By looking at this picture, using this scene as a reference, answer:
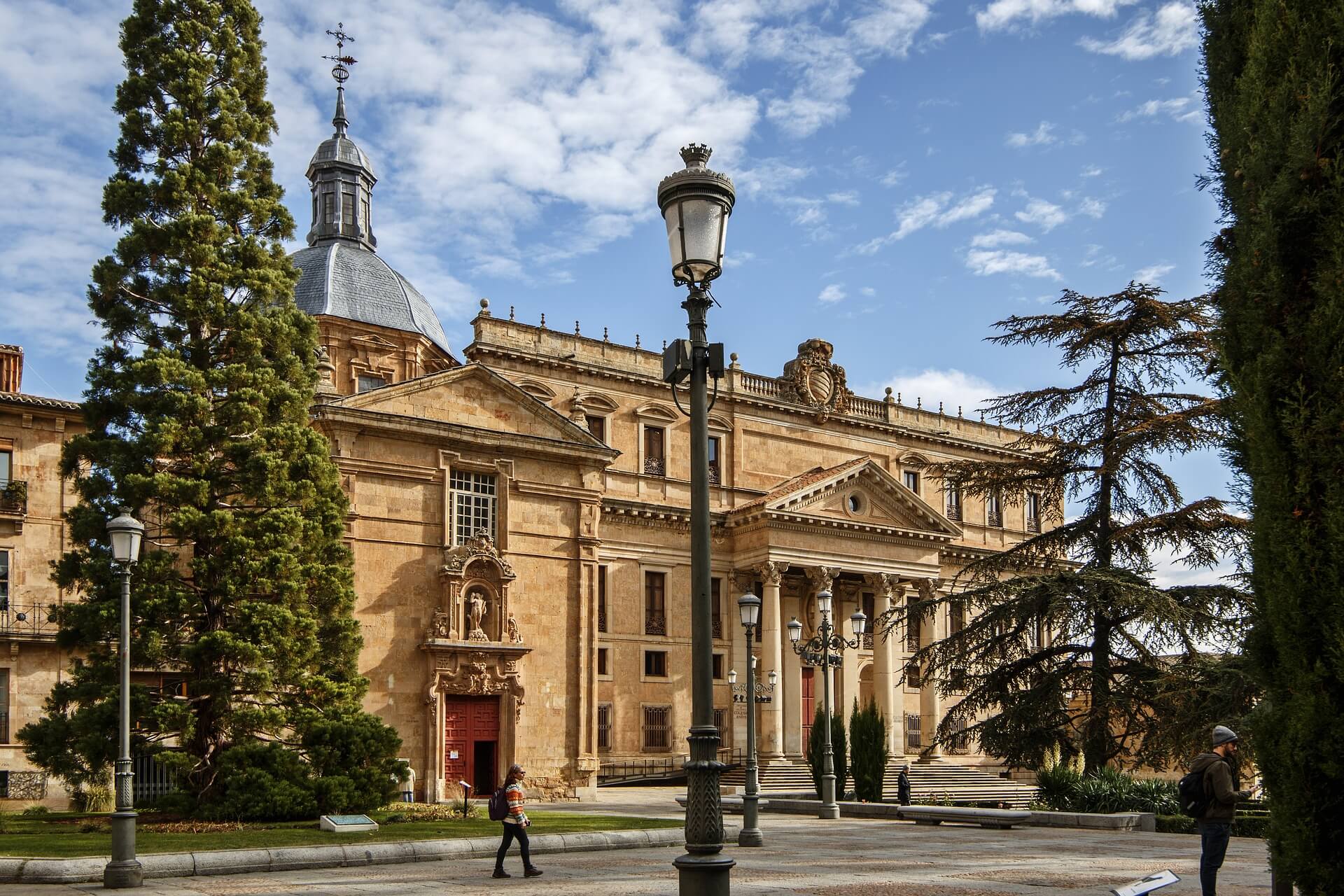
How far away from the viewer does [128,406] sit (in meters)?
24.1

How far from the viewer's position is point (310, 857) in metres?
16.9

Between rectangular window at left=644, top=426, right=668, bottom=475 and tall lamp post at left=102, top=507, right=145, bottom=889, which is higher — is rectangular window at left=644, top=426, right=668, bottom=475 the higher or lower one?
the higher one

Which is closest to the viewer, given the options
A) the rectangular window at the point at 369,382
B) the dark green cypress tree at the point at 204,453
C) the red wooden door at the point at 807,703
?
the dark green cypress tree at the point at 204,453

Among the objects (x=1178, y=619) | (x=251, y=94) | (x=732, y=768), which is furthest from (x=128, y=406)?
(x=732, y=768)

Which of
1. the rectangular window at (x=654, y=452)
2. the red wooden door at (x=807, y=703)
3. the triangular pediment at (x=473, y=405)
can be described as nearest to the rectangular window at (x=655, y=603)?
the rectangular window at (x=654, y=452)

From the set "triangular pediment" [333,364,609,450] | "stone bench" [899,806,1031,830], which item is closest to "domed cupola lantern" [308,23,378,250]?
"triangular pediment" [333,364,609,450]

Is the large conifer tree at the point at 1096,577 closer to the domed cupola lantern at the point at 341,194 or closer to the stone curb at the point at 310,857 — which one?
the stone curb at the point at 310,857

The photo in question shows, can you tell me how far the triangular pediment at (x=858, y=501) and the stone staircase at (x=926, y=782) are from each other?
8901 mm

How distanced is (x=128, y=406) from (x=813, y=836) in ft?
51.0

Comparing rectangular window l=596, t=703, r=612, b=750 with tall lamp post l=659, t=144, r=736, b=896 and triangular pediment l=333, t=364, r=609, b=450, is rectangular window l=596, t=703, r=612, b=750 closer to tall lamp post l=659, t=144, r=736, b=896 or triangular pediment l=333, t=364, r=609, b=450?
triangular pediment l=333, t=364, r=609, b=450

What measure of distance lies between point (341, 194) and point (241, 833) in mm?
34250

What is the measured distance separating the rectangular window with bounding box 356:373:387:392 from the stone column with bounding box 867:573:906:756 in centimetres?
1950

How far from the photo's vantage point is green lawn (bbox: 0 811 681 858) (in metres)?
17.5

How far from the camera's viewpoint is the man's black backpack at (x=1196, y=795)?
1138 centimetres
